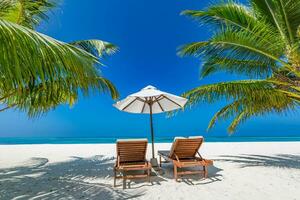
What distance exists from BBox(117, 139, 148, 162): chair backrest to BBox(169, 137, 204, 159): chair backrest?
0.66 metres

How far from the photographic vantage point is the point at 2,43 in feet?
6.88

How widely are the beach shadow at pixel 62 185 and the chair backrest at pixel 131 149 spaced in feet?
1.84

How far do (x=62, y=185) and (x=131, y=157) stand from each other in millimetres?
1420

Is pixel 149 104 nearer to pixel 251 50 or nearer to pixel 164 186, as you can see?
pixel 164 186

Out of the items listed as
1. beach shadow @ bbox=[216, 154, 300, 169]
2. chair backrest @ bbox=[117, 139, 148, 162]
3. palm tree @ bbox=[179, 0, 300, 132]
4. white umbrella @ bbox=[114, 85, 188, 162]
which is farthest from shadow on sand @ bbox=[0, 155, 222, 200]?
palm tree @ bbox=[179, 0, 300, 132]

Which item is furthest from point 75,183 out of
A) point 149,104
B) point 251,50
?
point 251,50

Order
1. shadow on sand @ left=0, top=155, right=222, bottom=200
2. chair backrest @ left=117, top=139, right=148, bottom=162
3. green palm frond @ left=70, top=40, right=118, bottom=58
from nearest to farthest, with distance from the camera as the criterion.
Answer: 1. shadow on sand @ left=0, top=155, right=222, bottom=200
2. chair backrest @ left=117, top=139, right=148, bottom=162
3. green palm frond @ left=70, top=40, right=118, bottom=58

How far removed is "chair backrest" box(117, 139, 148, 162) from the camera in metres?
5.02

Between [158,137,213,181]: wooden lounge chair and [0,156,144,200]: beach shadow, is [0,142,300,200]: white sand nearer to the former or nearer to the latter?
[0,156,144,200]: beach shadow

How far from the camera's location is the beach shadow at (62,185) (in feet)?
13.3

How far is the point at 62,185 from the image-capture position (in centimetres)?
477

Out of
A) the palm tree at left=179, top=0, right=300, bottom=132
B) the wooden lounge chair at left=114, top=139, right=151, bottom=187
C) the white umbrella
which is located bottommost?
the wooden lounge chair at left=114, top=139, right=151, bottom=187

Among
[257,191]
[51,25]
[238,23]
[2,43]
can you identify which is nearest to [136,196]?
[257,191]

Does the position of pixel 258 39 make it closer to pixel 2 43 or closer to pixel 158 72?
pixel 2 43
